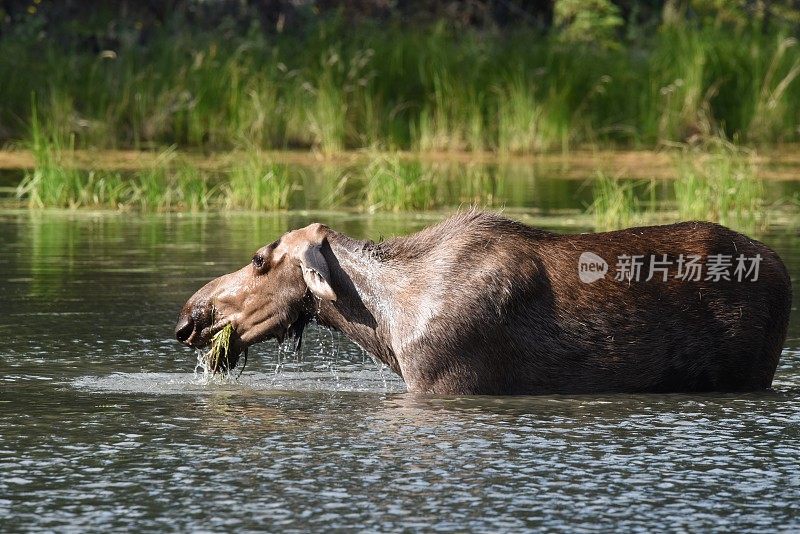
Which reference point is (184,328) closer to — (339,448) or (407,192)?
(339,448)

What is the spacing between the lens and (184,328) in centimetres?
868

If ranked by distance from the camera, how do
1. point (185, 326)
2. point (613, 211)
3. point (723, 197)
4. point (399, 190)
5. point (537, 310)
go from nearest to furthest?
point (537, 310), point (185, 326), point (613, 211), point (723, 197), point (399, 190)

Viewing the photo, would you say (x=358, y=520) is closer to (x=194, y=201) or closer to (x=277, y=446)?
(x=277, y=446)

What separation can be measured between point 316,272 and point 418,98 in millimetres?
15663

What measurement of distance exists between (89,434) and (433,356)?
166 cm

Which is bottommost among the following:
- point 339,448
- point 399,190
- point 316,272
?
point 339,448

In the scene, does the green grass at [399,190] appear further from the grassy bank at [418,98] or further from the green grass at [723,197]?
the grassy bank at [418,98]

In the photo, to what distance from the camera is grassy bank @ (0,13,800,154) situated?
22734mm

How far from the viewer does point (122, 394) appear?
837 centimetres

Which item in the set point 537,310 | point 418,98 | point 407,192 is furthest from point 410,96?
point 537,310

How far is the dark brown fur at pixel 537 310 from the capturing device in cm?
820

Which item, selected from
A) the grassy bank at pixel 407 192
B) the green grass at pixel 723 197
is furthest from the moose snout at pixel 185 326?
the green grass at pixel 723 197

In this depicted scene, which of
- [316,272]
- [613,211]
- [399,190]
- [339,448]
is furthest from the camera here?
[399,190]

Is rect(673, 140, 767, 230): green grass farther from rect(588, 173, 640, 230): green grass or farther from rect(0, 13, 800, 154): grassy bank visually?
rect(0, 13, 800, 154): grassy bank
